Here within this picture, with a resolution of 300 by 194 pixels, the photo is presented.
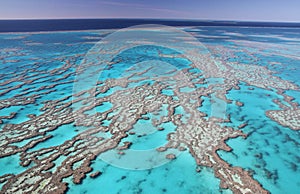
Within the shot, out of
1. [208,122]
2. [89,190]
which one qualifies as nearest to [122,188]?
[89,190]

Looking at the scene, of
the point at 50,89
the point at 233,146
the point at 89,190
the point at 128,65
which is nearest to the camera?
the point at 89,190

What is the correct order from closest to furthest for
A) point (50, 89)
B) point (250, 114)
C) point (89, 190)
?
point (89, 190), point (250, 114), point (50, 89)

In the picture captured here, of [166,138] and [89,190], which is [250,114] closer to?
[166,138]

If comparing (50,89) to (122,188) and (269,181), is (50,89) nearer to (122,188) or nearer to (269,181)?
(122,188)

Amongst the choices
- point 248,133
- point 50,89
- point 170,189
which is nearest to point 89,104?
point 50,89

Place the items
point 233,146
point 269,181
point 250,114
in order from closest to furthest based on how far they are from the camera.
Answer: point 269,181
point 233,146
point 250,114

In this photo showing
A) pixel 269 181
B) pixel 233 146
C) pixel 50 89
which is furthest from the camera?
pixel 50 89

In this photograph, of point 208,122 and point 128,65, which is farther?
point 128,65

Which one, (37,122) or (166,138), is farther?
(37,122)
